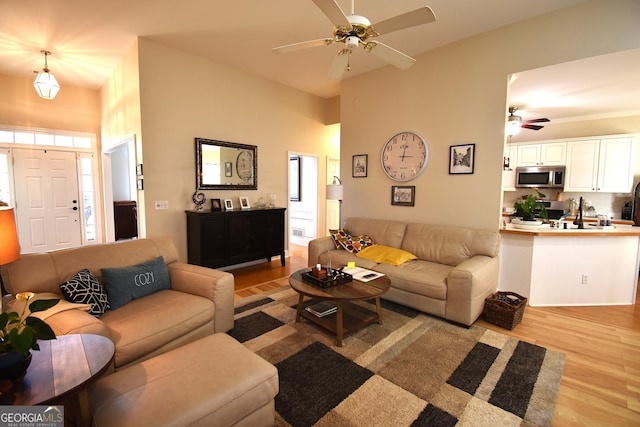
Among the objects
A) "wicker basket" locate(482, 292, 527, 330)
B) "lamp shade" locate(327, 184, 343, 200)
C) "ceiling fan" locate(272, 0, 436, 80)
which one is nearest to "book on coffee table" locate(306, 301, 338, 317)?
"wicker basket" locate(482, 292, 527, 330)

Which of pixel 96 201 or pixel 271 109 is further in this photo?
pixel 96 201

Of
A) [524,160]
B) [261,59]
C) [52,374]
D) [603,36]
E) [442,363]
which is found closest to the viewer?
[52,374]

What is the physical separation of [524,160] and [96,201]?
8525 mm

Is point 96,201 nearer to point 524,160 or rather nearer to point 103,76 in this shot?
point 103,76

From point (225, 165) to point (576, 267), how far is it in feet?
15.6

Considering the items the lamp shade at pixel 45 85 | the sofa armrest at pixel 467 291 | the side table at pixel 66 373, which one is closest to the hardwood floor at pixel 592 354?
the sofa armrest at pixel 467 291

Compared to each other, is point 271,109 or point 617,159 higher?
point 271,109

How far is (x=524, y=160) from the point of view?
5.94 meters

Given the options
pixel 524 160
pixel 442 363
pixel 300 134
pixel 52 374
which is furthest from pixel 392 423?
pixel 524 160

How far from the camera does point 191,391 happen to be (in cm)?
132

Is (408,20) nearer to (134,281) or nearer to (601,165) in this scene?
(134,281)

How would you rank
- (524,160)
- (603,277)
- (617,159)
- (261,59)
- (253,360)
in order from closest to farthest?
(253,360)
(603,277)
(261,59)
(617,159)
(524,160)

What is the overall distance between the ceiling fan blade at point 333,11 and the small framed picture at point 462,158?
232 cm

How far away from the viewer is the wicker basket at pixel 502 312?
2.76 m
